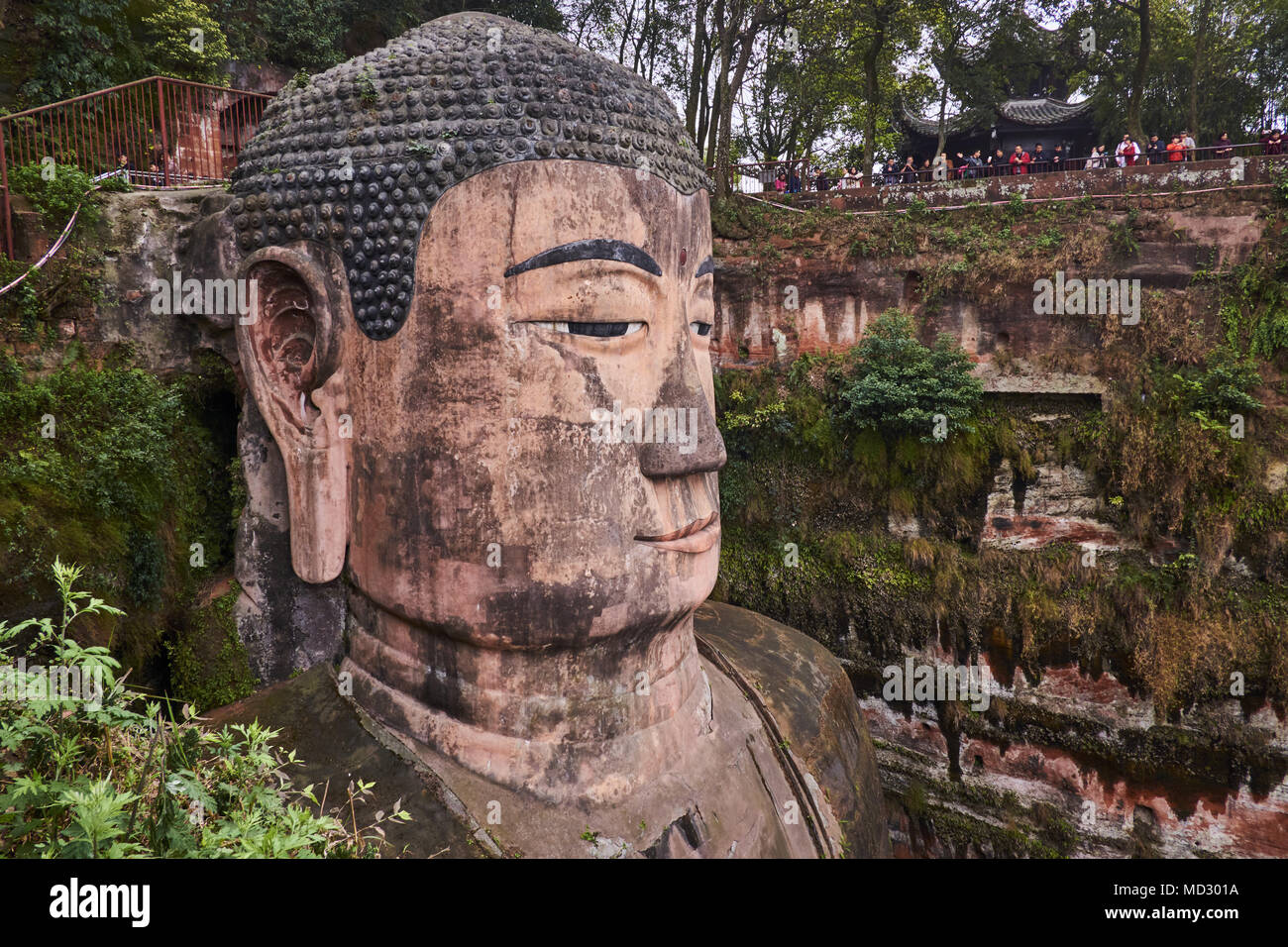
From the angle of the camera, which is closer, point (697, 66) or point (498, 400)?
point (498, 400)

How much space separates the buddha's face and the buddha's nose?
13 millimetres

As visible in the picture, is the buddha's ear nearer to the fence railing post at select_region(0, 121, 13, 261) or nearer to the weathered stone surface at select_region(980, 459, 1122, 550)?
the fence railing post at select_region(0, 121, 13, 261)

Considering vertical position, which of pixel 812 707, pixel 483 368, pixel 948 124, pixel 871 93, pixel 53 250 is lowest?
pixel 812 707

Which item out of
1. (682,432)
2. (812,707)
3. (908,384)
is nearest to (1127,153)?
(908,384)

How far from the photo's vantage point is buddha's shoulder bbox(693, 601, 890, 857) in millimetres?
5586

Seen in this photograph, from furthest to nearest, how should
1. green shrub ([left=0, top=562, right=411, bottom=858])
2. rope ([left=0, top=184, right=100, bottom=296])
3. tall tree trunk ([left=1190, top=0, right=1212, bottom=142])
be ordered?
tall tree trunk ([left=1190, top=0, right=1212, bottom=142])
rope ([left=0, top=184, right=100, bottom=296])
green shrub ([left=0, top=562, right=411, bottom=858])

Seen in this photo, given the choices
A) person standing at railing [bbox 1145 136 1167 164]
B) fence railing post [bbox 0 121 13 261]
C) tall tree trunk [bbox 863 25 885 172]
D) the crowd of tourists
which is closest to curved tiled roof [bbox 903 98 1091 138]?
the crowd of tourists

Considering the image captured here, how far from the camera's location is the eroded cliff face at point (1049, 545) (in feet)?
34.5

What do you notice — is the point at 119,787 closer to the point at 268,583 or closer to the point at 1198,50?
the point at 268,583

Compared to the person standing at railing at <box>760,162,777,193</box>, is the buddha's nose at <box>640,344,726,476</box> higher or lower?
lower

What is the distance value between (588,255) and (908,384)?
9259 mm

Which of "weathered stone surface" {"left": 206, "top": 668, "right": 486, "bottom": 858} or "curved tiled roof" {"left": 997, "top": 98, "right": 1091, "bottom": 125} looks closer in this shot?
"weathered stone surface" {"left": 206, "top": 668, "right": 486, "bottom": 858}

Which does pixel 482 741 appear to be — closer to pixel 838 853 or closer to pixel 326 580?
pixel 326 580

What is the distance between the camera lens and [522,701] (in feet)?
13.2
